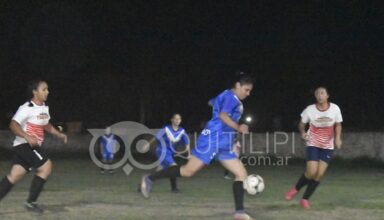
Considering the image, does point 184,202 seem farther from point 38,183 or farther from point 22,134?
point 22,134

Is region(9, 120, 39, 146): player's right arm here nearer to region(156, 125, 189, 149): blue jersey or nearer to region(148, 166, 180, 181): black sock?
region(148, 166, 180, 181): black sock

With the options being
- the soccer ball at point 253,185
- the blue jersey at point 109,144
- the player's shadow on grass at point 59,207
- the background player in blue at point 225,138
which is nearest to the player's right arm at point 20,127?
the player's shadow on grass at point 59,207

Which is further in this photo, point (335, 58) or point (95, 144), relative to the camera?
point (335, 58)

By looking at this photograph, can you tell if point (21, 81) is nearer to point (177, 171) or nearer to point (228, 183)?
point (228, 183)

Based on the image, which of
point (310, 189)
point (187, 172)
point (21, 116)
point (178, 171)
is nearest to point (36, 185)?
point (21, 116)

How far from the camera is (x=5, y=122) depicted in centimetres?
4100

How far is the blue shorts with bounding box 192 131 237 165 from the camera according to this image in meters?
8.95

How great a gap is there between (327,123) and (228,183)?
6.24 m

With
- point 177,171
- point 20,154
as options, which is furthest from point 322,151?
point 20,154

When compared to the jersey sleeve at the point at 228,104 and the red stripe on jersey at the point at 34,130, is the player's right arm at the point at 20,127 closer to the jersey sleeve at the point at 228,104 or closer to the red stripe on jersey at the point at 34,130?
the red stripe on jersey at the point at 34,130

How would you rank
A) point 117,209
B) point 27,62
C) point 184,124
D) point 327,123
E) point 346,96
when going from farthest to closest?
point 27,62, point 184,124, point 346,96, point 327,123, point 117,209

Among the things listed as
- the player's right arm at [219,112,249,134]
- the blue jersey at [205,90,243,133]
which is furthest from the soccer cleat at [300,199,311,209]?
the player's right arm at [219,112,249,134]

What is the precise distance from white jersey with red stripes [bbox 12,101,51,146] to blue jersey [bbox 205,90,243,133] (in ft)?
7.64

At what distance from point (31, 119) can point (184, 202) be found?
3308 millimetres
